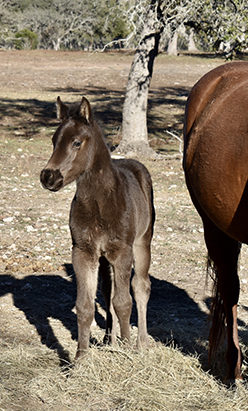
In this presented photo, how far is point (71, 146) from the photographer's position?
3.67 meters

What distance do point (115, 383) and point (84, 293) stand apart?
69 cm

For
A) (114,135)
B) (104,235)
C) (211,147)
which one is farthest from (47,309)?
(114,135)

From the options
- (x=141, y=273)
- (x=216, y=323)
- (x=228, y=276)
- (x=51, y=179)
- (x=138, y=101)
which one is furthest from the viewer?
(x=138, y=101)

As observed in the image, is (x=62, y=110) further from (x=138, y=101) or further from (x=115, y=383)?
(x=138, y=101)

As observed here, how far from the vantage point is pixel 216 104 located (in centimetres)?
355

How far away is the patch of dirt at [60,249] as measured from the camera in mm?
4823

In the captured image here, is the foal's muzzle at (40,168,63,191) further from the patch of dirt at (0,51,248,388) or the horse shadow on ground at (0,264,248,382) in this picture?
the horse shadow on ground at (0,264,248,382)

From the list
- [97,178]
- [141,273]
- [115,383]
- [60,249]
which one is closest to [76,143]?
[97,178]

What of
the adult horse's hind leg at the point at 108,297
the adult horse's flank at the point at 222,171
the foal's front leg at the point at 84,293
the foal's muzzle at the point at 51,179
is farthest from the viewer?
the adult horse's hind leg at the point at 108,297

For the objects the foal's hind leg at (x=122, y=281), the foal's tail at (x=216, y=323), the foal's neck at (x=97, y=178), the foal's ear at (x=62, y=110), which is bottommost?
the foal's tail at (x=216, y=323)

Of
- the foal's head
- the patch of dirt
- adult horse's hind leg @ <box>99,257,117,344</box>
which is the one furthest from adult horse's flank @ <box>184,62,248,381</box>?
adult horse's hind leg @ <box>99,257,117,344</box>

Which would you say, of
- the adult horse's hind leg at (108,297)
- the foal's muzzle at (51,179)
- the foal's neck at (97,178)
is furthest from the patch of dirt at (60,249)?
the foal's muzzle at (51,179)

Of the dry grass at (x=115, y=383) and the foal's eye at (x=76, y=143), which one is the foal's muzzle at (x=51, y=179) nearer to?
the foal's eye at (x=76, y=143)

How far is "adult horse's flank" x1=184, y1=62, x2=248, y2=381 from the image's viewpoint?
321 cm
